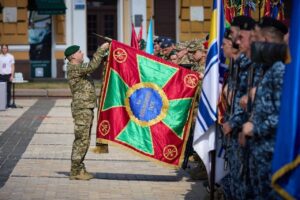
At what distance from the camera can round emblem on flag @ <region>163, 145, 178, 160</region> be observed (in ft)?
31.3

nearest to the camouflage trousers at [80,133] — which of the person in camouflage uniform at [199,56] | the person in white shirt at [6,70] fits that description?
the person in camouflage uniform at [199,56]

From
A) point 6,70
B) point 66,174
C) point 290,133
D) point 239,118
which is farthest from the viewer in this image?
point 6,70

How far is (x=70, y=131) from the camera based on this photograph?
51.5ft

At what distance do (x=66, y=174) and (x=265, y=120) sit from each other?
537cm

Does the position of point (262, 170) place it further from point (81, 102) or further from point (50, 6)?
point (50, 6)

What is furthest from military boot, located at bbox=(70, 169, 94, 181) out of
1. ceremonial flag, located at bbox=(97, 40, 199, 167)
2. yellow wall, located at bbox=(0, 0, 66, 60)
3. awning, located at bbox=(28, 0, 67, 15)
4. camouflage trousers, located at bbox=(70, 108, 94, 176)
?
yellow wall, located at bbox=(0, 0, 66, 60)

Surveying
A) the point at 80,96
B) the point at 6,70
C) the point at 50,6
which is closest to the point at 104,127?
the point at 80,96

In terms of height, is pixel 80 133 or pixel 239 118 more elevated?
pixel 239 118

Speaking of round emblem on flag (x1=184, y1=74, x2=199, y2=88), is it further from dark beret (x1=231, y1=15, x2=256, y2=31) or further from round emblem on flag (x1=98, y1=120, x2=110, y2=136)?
dark beret (x1=231, y1=15, x2=256, y2=31)

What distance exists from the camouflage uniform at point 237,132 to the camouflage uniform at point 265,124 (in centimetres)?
41

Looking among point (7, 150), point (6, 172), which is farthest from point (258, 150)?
point (7, 150)

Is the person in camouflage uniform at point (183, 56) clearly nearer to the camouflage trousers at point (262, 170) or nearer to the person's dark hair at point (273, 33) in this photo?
the person's dark hair at point (273, 33)

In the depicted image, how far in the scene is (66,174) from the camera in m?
10.6

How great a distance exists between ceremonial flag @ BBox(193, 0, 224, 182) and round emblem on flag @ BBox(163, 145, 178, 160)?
1567 mm
